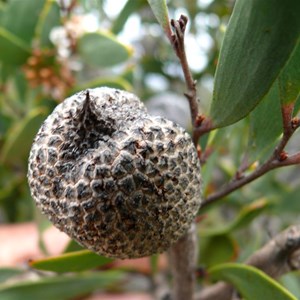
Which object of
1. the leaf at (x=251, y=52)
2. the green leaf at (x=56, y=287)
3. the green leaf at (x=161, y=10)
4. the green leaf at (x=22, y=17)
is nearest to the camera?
the leaf at (x=251, y=52)

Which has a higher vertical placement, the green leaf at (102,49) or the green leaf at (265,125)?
the green leaf at (102,49)

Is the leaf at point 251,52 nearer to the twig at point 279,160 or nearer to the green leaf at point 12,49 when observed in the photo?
the twig at point 279,160

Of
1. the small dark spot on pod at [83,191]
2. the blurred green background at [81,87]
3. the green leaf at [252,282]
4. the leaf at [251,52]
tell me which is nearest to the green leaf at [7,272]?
the blurred green background at [81,87]

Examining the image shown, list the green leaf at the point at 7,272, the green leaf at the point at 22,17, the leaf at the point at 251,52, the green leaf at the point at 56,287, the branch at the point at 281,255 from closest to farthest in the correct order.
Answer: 1. the leaf at the point at 251,52
2. the branch at the point at 281,255
3. the green leaf at the point at 56,287
4. the green leaf at the point at 7,272
5. the green leaf at the point at 22,17

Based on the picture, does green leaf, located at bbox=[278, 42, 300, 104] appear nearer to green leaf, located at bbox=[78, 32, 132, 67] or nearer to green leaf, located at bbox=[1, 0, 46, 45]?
green leaf, located at bbox=[78, 32, 132, 67]

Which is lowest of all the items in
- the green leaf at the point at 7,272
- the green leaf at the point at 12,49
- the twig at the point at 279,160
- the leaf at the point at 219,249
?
the leaf at the point at 219,249

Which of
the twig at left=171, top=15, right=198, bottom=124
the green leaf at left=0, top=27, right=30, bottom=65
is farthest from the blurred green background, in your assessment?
the twig at left=171, top=15, right=198, bottom=124
